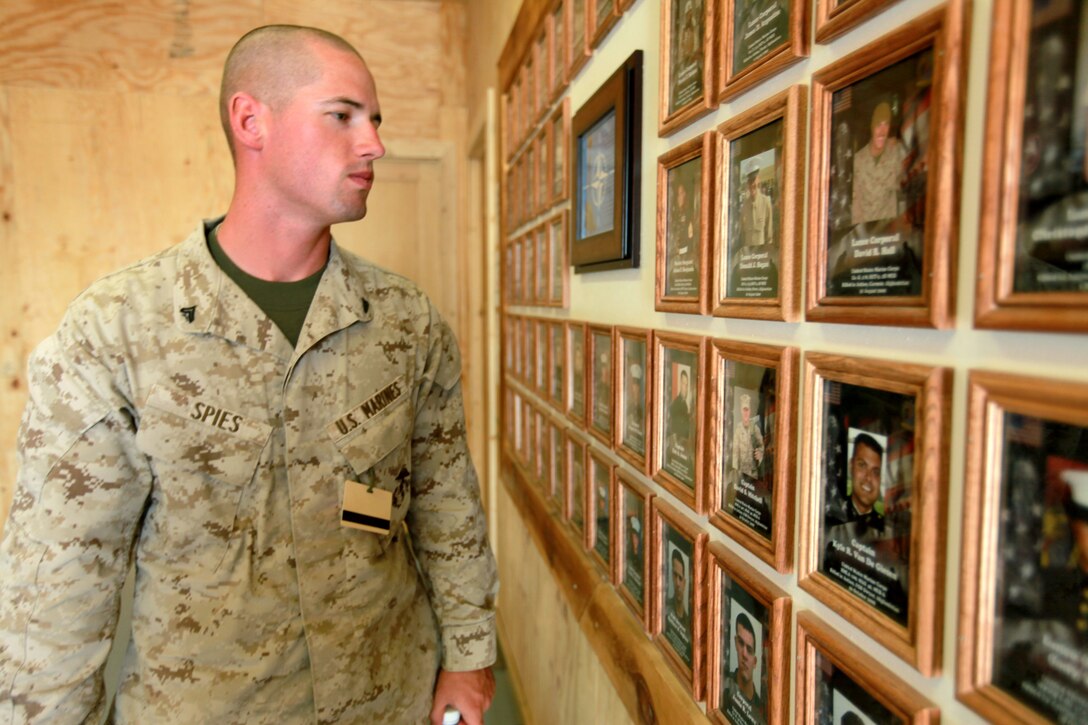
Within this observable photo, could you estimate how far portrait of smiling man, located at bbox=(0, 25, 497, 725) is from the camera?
0.98 meters

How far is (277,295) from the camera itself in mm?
1150

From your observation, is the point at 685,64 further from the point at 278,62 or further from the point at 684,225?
the point at 278,62

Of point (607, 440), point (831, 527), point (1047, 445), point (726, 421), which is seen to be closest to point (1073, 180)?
point (1047, 445)

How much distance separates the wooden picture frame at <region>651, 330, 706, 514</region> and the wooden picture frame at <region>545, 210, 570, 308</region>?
57cm

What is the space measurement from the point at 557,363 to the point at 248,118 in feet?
2.77

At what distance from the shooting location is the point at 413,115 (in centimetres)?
322

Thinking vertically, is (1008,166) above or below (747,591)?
above

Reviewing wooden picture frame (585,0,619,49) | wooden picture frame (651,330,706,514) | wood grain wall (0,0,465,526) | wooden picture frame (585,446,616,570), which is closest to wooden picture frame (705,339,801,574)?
wooden picture frame (651,330,706,514)

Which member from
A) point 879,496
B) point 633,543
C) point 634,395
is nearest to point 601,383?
point 634,395

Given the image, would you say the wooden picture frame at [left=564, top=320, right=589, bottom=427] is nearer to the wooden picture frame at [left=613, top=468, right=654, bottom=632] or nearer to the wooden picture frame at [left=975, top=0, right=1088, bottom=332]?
the wooden picture frame at [left=613, top=468, right=654, bottom=632]

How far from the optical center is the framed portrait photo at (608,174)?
1065mm

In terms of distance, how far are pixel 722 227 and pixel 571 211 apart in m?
0.71

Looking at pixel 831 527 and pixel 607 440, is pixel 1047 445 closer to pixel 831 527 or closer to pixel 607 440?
pixel 831 527

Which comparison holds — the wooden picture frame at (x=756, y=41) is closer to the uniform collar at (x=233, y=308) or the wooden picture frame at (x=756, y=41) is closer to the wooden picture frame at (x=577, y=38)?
the wooden picture frame at (x=577, y=38)
